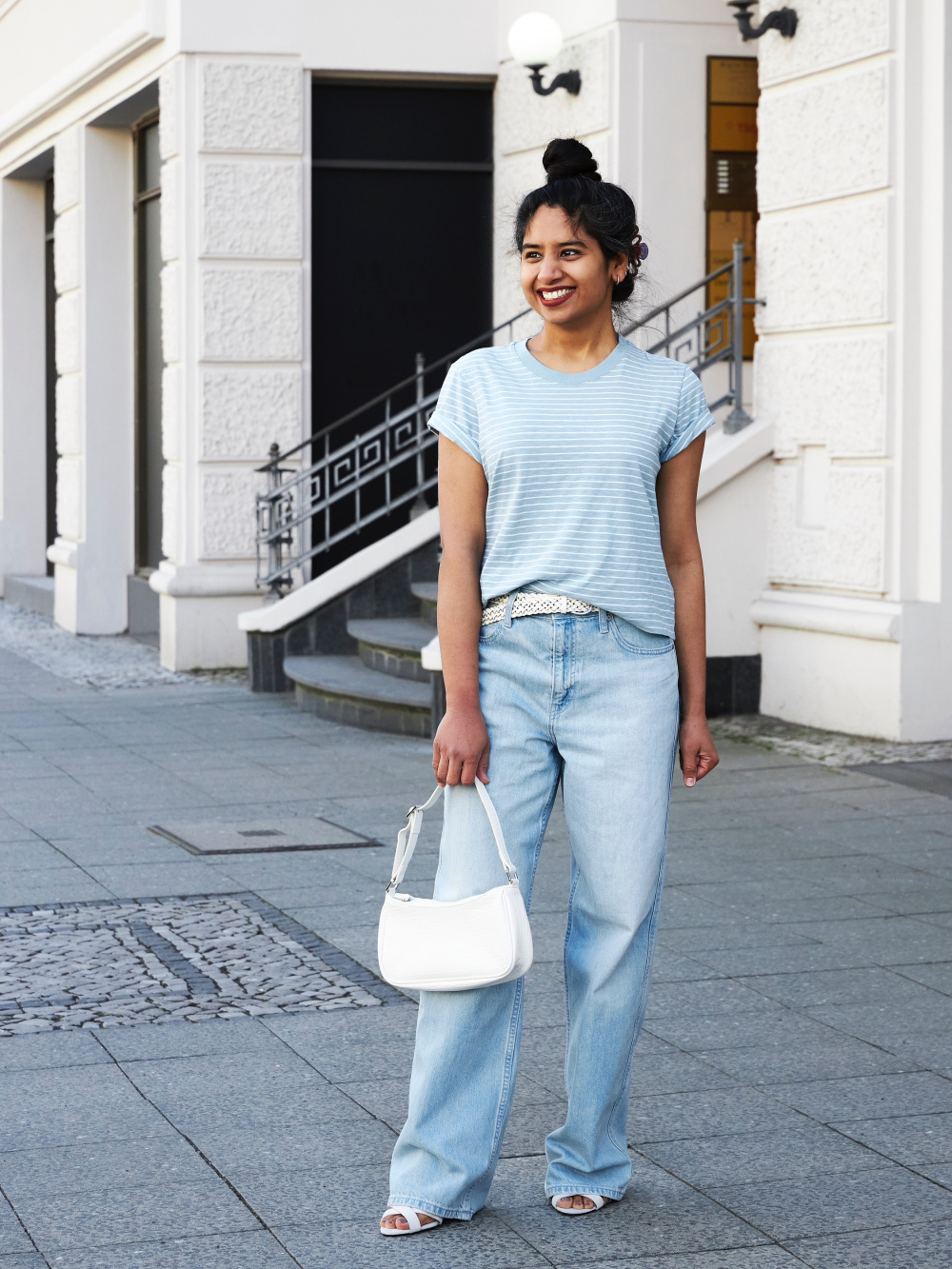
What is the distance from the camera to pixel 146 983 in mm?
5105

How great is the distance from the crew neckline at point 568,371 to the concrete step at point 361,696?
6.19 m

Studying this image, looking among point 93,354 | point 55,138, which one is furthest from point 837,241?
point 55,138

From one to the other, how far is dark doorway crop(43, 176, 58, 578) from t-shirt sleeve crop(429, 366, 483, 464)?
607 inches

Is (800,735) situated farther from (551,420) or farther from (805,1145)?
(551,420)

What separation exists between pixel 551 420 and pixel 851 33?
21.5ft

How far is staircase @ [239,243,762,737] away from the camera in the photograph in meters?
10.2

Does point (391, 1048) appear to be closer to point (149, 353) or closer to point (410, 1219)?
point (410, 1219)

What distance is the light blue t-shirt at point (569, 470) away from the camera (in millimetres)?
3344

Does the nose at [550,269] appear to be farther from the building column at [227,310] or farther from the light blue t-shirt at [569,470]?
the building column at [227,310]

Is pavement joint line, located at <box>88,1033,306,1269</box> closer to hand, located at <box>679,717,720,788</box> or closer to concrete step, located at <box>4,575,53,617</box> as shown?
hand, located at <box>679,717,720,788</box>

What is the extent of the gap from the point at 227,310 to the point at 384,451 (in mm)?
1404

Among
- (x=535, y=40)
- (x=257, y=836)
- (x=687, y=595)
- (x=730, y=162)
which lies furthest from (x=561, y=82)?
(x=687, y=595)

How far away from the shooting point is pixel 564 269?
11.1 feet

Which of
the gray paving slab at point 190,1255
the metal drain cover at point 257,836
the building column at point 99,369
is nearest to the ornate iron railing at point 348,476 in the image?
the building column at point 99,369
